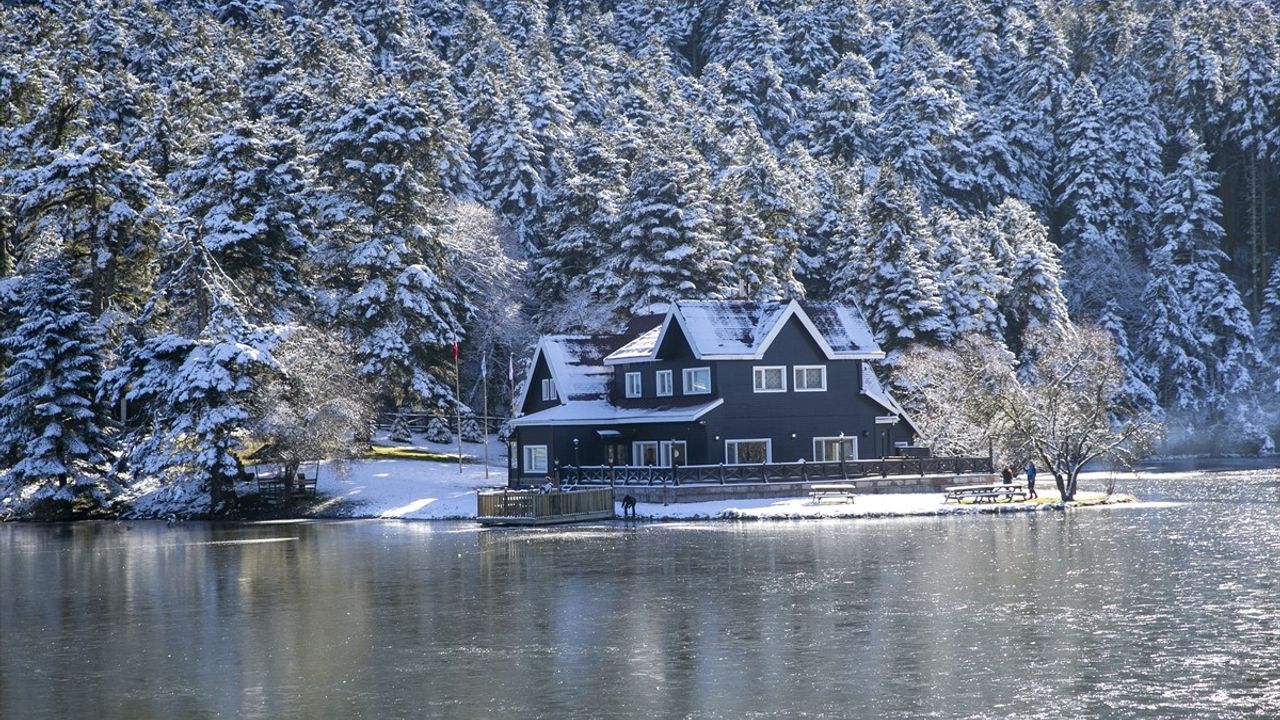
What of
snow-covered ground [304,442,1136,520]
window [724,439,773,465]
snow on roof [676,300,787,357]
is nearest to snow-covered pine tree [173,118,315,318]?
snow-covered ground [304,442,1136,520]

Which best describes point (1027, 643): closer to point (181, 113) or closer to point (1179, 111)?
point (181, 113)

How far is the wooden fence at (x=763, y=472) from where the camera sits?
2501 inches

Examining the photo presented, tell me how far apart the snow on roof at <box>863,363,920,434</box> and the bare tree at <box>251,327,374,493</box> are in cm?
2432

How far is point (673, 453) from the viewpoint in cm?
6794

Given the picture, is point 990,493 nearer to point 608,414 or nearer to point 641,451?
point 641,451

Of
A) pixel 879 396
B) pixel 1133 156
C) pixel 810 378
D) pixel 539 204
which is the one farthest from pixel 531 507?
pixel 1133 156

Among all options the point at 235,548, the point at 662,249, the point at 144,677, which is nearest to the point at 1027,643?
the point at 144,677

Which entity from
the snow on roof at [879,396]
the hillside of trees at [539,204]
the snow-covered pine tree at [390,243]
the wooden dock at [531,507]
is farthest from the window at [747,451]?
the snow-covered pine tree at [390,243]

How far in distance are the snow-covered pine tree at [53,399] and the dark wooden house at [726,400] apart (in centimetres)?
2014

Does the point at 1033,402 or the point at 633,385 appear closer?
the point at 1033,402

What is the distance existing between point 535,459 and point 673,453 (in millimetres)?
7689

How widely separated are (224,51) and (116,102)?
23189 mm

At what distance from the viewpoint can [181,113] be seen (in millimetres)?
91750

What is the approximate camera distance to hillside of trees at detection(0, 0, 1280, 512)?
70.8 meters
